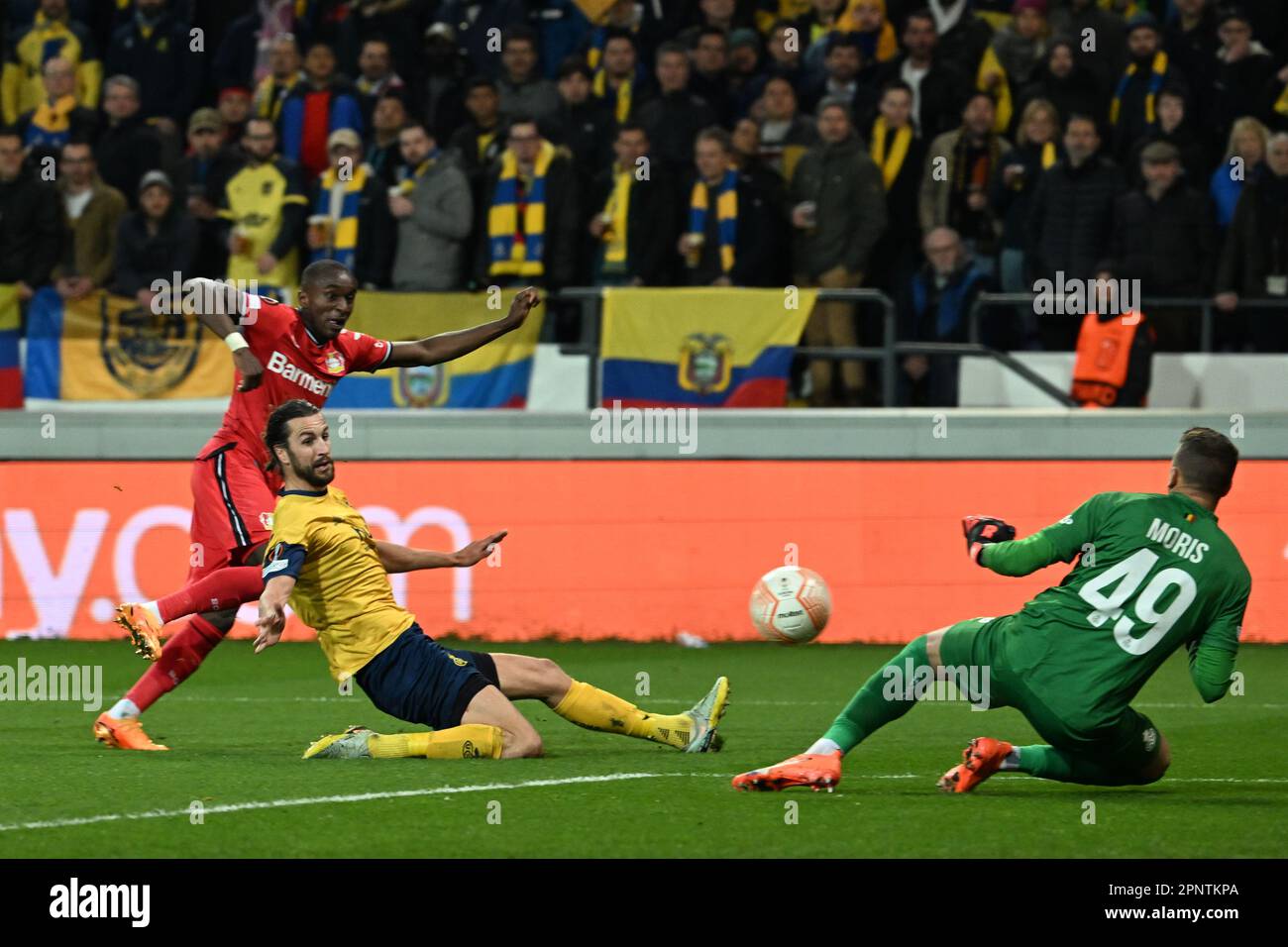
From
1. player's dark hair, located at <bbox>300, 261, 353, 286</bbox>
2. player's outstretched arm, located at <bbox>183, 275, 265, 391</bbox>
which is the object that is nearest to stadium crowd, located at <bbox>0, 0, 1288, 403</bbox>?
player's dark hair, located at <bbox>300, 261, 353, 286</bbox>

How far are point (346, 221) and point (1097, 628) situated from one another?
9.86 metres

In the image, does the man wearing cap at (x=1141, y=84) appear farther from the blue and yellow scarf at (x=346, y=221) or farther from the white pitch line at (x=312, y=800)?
the white pitch line at (x=312, y=800)

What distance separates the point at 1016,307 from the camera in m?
15.2

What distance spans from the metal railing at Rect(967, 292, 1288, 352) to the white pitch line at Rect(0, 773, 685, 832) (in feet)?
24.8

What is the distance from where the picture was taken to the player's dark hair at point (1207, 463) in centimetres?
699

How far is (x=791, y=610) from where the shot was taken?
8.74 meters

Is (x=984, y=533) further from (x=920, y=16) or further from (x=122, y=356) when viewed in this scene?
(x=920, y=16)

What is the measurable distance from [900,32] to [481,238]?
13.0ft

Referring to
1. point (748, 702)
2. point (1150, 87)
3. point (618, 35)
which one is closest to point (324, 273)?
point (748, 702)

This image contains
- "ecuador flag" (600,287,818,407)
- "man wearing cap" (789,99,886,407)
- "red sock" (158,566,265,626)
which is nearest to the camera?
"red sock" (158,566,265,626)

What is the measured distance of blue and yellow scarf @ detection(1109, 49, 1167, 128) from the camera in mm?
15648

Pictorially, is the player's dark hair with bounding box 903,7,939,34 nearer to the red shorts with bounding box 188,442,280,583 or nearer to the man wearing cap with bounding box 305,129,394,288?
the man wearing cap with bounding box 305,129,394,288

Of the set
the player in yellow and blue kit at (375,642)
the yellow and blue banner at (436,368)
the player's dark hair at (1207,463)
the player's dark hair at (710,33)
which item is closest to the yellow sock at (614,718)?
the player in yellow and blue kit at (375,642)

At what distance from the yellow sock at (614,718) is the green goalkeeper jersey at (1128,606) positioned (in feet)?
6.13
